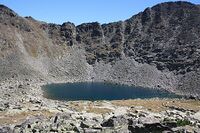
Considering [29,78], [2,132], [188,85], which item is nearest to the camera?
[2,132]

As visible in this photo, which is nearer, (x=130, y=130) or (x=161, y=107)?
(x=130, y=130)

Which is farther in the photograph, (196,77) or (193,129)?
(196,77)

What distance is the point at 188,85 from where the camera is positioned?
182 m

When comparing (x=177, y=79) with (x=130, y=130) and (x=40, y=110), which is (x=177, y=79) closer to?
(x=40, y=110)

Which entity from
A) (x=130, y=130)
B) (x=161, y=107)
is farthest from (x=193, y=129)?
(x=161, y=107)

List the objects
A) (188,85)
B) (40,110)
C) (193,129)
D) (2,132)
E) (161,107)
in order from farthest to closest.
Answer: (188,85) → (161,107) → (40,110) → (2,132) → (193,129)

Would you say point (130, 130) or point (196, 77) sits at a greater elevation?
point (196, 77)

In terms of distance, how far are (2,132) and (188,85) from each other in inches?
6004

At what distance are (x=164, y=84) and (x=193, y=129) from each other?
168 m

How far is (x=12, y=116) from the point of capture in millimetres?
62656

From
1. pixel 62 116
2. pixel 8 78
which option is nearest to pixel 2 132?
pixel 62 116

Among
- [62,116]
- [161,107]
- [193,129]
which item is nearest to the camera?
[193,129]

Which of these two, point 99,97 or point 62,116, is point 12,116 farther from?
point 99,97

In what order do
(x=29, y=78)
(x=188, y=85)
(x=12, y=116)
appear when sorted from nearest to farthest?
(x=12, y=116) → (x=188, y=85) → (x=29, y=78)
